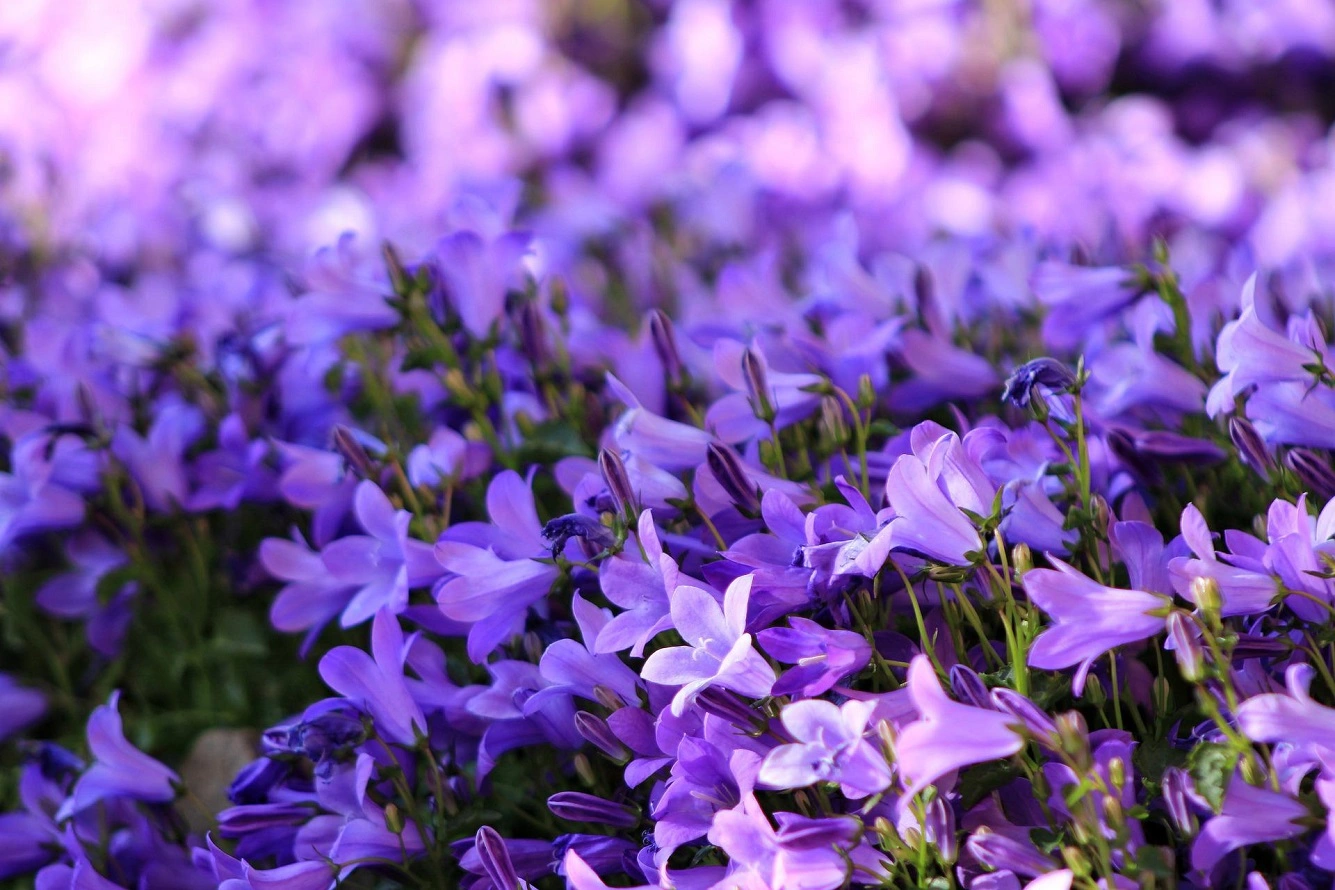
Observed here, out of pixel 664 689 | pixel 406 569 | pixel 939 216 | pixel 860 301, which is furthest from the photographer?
pixel 939 216

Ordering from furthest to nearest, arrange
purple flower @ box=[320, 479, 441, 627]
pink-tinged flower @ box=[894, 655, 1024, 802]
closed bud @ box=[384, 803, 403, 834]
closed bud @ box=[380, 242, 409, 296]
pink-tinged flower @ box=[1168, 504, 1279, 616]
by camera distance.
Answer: closed bud @ box=[380, 242, 409, 296] → purple flower @ box=[320, 479, 441, 627] → closed bud @ box=[384, 803, 403, 834] → pink-tinged flower @ box=[1168, 504, 1279, 616] → pink-tinged flower @ box=[894, 655, 1024, 802]

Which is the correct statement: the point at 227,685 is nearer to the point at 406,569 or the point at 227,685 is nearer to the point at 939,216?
the point at 406,569

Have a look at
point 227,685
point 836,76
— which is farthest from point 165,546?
point 836,76

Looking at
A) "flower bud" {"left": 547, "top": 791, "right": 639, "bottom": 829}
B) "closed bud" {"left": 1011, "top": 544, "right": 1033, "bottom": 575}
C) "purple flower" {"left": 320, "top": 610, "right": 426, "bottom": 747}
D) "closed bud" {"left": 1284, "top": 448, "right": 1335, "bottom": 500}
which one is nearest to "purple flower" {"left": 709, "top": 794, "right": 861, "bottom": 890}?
"flower bud" {"left": 547, "top": 791, "right": 639, "bottom": 829}

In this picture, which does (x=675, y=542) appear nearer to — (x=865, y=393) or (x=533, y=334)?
(x=865, y=393)

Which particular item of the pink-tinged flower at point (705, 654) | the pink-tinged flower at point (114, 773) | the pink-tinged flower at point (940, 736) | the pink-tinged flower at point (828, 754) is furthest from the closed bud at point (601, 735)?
the pink-tinged flower at point (114, 773)

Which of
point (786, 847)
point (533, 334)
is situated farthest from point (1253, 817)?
point (533, 334)

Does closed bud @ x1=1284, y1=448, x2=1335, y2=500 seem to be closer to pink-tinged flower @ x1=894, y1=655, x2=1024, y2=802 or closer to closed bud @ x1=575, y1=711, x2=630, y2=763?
pink-tinged flower @ x1=894, y1=655, x2=1024, y2=802
